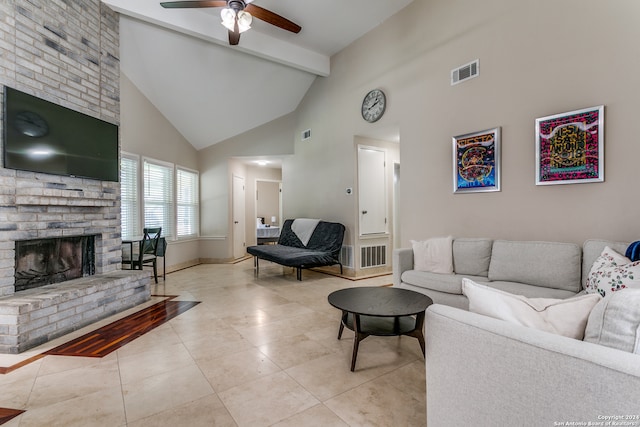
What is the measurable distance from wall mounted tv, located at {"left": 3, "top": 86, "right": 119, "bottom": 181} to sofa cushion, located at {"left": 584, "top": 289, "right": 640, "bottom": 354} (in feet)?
13.4

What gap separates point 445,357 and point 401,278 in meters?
2.24

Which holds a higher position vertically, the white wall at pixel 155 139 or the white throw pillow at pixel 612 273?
the white wall at pixel 155 139

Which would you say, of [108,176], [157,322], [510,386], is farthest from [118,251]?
[510,386]

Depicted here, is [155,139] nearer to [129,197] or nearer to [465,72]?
[129,197]

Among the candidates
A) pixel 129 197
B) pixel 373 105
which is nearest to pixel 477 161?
pixel 373 105

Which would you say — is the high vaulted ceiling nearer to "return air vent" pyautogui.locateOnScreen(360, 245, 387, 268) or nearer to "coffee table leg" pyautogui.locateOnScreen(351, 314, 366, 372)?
"return air vent" pyautogui.locateOnScreen(360, 245, 387, 268)

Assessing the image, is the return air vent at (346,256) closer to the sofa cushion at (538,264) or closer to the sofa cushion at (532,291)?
the sofa cushion at (538,264)

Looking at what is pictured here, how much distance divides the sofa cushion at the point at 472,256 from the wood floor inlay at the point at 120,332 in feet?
10.2

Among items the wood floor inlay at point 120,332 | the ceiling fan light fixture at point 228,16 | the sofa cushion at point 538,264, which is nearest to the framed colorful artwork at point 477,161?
the sofa cushion at point 538,264

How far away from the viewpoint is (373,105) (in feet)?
15.4

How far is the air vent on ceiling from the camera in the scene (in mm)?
3402

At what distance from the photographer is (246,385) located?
6.43 ft

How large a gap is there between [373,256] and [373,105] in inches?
99.1

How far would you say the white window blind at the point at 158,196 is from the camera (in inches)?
211
